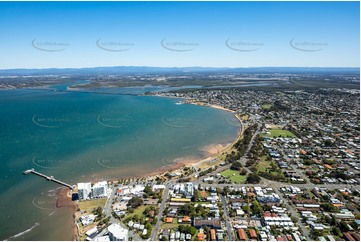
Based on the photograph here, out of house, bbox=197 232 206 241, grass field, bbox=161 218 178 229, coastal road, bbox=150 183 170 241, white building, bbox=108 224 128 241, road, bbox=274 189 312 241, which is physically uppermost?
white building, bbox=108 224 128 241

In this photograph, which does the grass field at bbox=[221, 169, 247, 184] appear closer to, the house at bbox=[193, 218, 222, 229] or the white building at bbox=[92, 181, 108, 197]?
the house at bbox=[193, 218, 222, 229]

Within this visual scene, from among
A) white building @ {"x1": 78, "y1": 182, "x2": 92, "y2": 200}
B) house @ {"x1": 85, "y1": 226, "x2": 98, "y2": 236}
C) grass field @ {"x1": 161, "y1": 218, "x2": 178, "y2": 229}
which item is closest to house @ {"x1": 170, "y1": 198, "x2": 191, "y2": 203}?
grass field @ {"x1": 161, "y1": 218, "x2": 178, "y2": 229}

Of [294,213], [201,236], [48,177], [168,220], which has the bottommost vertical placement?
[294,213]

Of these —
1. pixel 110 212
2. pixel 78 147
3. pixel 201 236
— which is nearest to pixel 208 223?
pixel 201 236

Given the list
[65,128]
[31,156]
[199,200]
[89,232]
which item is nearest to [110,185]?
[89,232]

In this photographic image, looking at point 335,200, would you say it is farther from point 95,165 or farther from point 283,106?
point 283,106

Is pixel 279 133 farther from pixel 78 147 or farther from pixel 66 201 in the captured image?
pixel 66 201
